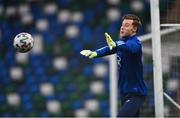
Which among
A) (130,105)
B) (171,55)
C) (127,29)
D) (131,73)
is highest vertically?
(127,29)

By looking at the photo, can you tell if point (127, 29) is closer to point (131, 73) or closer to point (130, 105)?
point (131, 73)

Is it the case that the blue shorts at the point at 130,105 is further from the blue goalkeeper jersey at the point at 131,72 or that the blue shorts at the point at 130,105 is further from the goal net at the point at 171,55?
the goal net at the point at 171,55

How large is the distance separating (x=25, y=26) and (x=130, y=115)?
3.93 m

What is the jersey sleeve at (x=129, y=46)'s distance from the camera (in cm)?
446

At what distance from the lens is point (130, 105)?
455 centimetres

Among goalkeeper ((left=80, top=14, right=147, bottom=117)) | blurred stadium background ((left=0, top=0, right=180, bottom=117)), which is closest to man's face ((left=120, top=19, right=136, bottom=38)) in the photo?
goalkeeper ((left=80, top=14, right=147, bottom=117))

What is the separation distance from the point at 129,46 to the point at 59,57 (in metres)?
3.68

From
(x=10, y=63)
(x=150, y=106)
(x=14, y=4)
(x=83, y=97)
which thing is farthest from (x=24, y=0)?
(x=150, y=106)

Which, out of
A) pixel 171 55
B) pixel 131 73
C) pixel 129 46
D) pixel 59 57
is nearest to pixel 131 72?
pixel 131 73

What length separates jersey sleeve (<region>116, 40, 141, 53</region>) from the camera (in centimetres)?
446

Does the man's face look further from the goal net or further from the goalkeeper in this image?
the goal net

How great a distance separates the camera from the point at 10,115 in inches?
317

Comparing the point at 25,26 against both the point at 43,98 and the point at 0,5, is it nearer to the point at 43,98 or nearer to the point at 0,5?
the point at 0,5

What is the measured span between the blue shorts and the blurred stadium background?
129 inches
